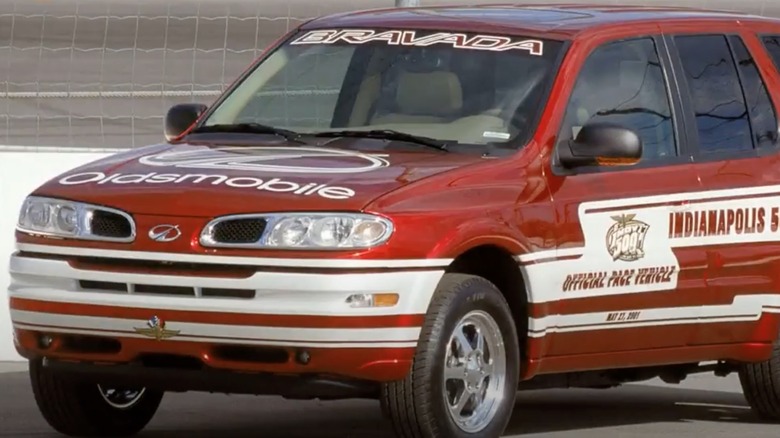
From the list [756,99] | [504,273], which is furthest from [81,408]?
[756,99]

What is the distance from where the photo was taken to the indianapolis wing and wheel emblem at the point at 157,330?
7.58 m

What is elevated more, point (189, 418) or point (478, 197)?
point (478, 197)

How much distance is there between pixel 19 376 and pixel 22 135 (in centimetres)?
216

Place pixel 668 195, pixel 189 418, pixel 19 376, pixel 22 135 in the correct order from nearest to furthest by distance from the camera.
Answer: pixel 668 195 < pixel 189 418 < pixel 19 376 < pixel 22 135

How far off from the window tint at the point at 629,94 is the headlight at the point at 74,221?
1.90m

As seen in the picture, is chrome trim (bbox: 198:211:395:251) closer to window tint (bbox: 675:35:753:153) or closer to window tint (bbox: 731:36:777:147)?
window tint (bbox: 675:35:753:153)

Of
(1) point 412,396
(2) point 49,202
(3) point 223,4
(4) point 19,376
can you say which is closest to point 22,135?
(4) point 19,376

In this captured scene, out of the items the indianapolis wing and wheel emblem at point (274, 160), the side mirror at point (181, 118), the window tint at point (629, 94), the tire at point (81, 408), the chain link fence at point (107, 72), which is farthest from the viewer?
the chain link fence at point (107, 72)

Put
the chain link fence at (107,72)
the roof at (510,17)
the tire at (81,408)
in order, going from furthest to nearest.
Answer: the chain link fence at (107,72), the roof at (510,17), the tire at (81,408)

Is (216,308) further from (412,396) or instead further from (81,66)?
(81,66)

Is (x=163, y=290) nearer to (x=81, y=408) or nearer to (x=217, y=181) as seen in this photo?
(x=217, y=181)

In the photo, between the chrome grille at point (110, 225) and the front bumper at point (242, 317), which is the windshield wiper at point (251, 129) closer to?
the chrome grille at point (110, 225)

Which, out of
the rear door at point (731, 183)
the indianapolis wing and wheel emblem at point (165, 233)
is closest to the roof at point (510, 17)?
the rear door at point (731, 183)

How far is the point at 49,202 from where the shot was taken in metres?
7.98
